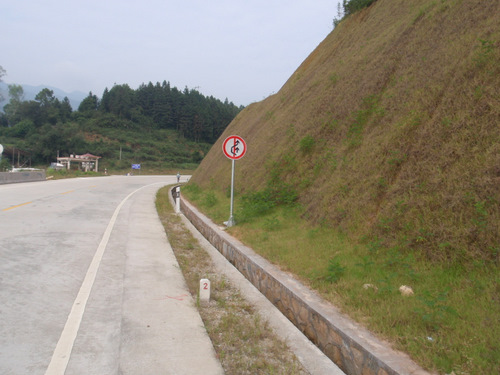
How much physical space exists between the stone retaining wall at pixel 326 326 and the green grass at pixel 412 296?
14cm

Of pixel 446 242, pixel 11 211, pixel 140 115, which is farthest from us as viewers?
pixel 140 115

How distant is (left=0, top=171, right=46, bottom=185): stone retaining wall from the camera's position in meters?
27.2

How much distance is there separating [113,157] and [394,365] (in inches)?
3617

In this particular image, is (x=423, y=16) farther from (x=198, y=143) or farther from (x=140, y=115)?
(x=140, y=115)

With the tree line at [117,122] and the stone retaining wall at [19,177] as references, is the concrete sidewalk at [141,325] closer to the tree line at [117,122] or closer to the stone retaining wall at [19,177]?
the stone retaining wall at [19,177]

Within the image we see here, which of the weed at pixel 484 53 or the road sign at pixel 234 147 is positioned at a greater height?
the weed at pixel 484 53

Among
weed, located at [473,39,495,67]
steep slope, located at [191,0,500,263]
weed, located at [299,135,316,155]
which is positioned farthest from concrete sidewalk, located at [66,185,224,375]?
weed, located at [473,39,495,67]

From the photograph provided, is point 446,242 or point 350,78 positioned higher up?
point 350,78

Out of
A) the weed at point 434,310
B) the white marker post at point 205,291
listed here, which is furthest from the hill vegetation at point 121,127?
the weed at point 434,310

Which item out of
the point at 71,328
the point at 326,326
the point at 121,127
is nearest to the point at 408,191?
the point at 326,326

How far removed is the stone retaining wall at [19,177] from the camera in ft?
89.4

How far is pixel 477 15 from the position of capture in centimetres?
788

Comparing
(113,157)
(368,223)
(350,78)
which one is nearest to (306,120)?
(350,78)

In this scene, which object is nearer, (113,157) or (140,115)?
(113,157)
